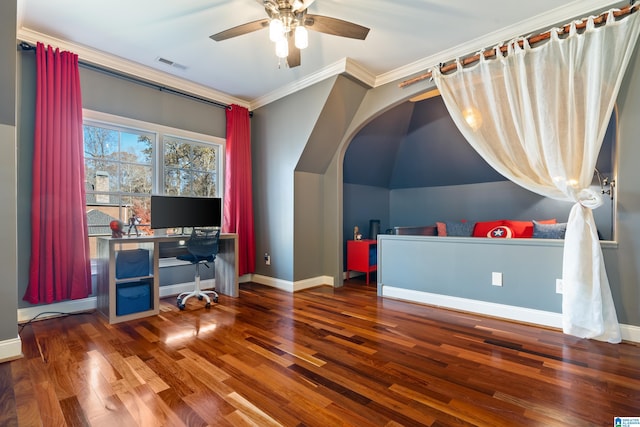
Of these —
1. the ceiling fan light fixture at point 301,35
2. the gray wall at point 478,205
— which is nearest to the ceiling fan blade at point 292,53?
the ceiling fan light fixture at point 301,35

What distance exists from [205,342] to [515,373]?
2.15 m

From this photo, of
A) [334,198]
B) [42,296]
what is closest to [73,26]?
[42,296]

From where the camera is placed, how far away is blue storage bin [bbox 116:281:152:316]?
2.82m

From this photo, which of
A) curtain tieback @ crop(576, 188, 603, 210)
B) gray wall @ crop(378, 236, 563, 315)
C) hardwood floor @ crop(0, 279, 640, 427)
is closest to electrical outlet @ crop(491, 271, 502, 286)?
gray wall @ crop(378, 236, 563, 315)

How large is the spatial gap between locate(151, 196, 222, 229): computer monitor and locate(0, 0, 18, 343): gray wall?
4.06 ft

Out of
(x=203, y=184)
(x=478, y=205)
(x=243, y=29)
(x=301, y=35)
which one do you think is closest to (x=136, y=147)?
(x=203, y=184)

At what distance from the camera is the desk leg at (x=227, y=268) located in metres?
3.70

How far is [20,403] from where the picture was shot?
1569 mm

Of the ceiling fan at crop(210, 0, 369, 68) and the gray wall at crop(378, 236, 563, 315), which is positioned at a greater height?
the ceiling fan at crop(210, 0, 369, 68)

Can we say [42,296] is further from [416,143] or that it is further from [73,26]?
[416,143]

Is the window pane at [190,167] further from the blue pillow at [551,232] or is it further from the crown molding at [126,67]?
the blue pillow at [551,232]

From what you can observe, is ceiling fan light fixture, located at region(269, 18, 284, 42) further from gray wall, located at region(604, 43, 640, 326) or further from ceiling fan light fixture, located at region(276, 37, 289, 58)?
gray wall, located at region(604, 43, 640, 326)

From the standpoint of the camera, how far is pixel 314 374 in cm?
186

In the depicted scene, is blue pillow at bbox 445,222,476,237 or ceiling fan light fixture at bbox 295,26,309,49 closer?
ceiling fan light fixture at bbox 295,26,309,49
